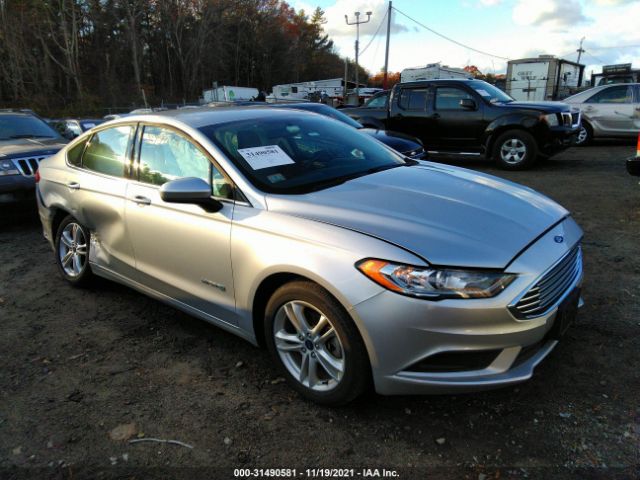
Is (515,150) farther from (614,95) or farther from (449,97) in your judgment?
(614,95)

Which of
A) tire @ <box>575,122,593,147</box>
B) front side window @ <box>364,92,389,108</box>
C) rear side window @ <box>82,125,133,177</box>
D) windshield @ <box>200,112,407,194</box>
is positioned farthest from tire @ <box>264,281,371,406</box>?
tire @ <box>575,122,593,147</box>

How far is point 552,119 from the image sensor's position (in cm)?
902

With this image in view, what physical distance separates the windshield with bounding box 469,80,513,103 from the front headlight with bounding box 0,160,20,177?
329 inches

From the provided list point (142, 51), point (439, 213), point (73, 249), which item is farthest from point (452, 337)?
point (142, 51)

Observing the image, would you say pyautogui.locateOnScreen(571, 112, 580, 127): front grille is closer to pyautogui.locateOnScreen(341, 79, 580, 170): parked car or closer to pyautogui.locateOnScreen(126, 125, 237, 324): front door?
pyautogui.locateOnScreen(341, 79, 580, 170): parked car

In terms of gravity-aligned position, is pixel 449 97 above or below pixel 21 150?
above

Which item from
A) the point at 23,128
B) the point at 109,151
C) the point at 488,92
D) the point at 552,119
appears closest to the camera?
the point at 109,151

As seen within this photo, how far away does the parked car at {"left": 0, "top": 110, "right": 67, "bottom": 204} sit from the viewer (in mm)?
6109

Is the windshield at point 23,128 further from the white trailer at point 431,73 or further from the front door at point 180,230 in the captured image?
the white trailer at point 431,73

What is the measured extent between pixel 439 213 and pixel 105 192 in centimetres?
258

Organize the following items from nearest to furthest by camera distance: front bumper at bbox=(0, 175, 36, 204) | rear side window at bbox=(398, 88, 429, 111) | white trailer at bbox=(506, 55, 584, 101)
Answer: front bumper at bbox=(0, 175, 36, 204)
rear side window at bbox=(398, 88, 429, 111)
white trailer at bbox=(506, 55, 584, 101)

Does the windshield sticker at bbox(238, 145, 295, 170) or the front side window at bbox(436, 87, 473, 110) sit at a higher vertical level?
the front side window at bbox(436, 87, 473, 110)

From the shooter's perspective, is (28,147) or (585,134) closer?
(28,147)

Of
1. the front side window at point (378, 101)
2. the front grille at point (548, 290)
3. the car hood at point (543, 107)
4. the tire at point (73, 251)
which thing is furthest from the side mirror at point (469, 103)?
the tire at point (73, 251)
